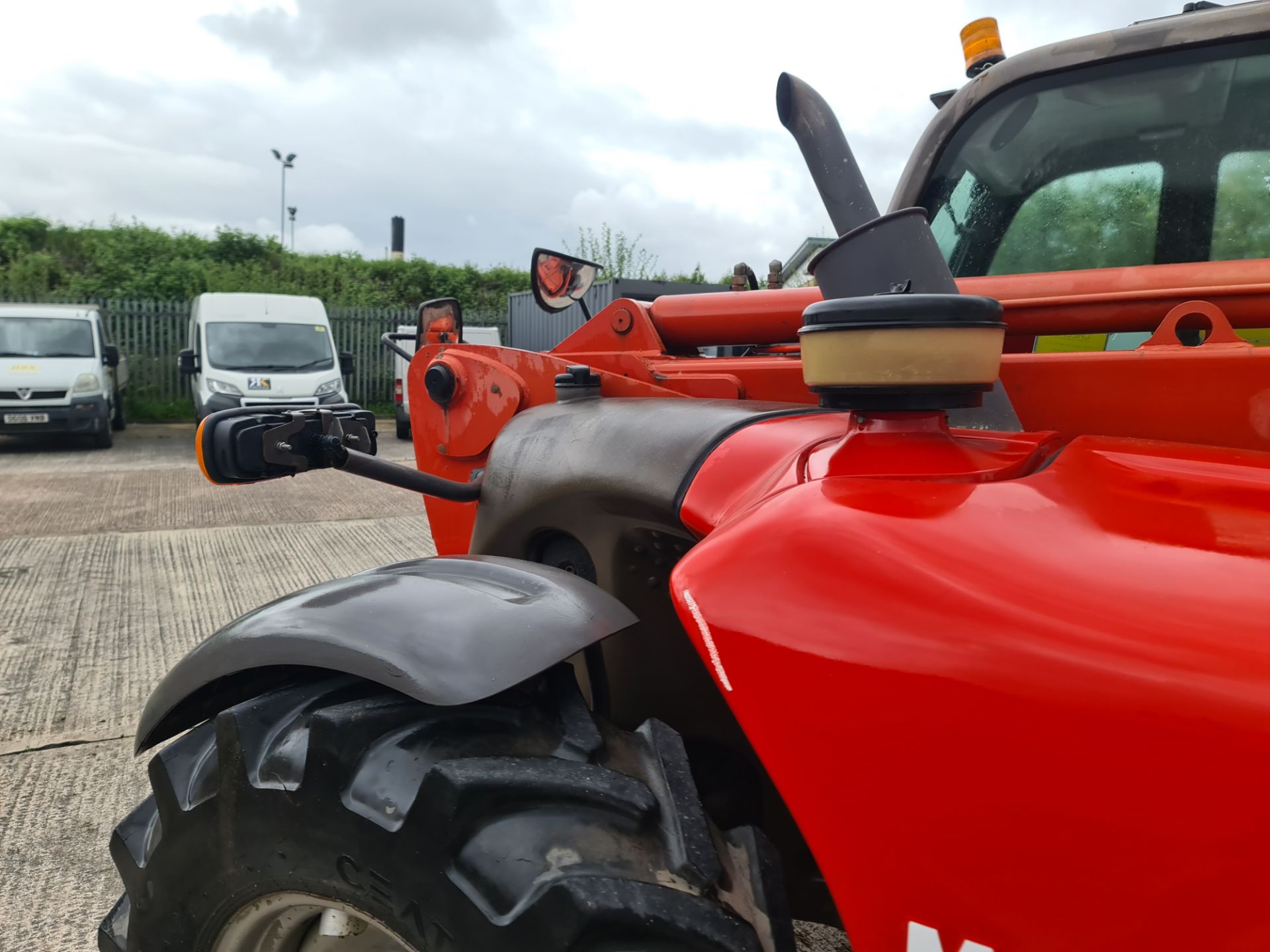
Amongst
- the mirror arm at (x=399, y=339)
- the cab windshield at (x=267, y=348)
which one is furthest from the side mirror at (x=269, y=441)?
the cab windshield at (x=267, y=348)

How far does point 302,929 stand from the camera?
4.13ft

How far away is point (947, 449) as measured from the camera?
99cm

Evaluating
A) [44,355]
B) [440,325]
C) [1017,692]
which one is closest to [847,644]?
[1017,692]

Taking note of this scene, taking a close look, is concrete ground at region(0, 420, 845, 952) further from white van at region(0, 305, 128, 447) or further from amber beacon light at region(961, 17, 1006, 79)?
amber beacon light at region(961, 17, 1006, 79)

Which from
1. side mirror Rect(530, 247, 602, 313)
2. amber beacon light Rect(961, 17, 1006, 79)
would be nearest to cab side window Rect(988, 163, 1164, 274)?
amber beacon light Rect(961, 17, 1006, 79)

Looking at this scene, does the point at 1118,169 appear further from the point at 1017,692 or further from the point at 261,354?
the point at 261,354

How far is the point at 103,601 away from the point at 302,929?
13.8 feet

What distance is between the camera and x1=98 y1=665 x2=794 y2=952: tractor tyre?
2.97 ft

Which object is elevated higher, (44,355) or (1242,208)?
(1242,208)

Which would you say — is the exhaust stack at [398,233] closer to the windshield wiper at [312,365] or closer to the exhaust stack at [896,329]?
the windshield wiper at [312,365]

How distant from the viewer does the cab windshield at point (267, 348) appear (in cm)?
1251

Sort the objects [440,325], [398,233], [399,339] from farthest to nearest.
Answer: [398,233] → [399,339] → [440,325]

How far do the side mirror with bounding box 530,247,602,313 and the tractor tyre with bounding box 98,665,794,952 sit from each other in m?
1.34

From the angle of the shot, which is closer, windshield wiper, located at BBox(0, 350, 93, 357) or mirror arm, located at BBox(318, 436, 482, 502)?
mirror arm, located at BBox(318, 436, 482, 502)
